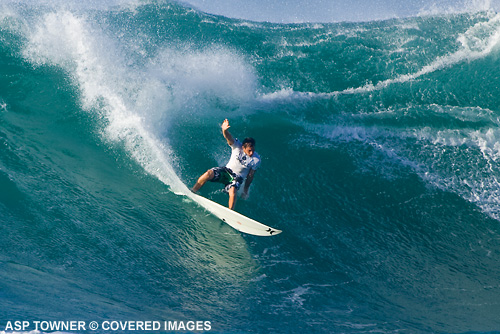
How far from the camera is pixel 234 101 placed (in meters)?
9.93

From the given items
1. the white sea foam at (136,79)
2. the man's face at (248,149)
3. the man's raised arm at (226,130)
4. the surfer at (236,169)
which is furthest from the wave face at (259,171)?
the man's raised arm at (226,130)

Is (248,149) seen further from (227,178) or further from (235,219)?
(235,219)

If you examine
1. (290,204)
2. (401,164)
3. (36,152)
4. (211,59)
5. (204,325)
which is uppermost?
(211,59)

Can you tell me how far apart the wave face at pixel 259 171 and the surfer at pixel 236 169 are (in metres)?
0.54

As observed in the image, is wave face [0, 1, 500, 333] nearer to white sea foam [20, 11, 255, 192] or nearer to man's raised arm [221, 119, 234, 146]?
white sea foam [20, 11, 255, 192]

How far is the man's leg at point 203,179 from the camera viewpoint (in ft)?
24.5

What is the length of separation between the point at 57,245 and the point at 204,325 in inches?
95.9

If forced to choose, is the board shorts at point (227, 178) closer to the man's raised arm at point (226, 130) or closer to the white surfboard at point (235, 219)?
the white surfboard at point (235, 219)

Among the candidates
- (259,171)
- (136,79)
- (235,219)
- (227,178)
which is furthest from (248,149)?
(136,79)

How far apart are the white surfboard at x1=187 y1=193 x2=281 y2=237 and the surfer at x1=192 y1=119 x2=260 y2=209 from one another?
0.69 ft

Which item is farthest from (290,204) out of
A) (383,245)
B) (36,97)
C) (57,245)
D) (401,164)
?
(36,97)

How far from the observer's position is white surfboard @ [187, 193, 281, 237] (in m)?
6.83

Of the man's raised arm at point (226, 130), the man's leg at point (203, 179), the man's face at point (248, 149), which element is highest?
the man's raised arm at point (226, 130)

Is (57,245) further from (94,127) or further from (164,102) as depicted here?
(164,102)
